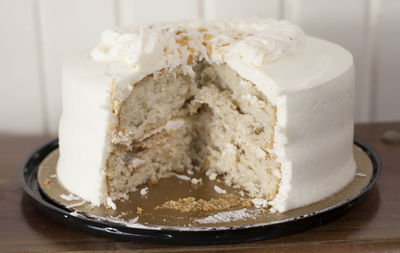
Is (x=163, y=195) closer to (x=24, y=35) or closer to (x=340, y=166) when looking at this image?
(x=340, y=166)

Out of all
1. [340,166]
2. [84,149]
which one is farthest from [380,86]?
[84,149]

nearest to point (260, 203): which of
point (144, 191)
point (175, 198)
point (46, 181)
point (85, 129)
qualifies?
point (175, 198)

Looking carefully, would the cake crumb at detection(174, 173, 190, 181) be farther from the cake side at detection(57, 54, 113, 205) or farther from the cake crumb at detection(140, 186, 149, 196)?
the cake side at detection(57, 54, 113, 205)

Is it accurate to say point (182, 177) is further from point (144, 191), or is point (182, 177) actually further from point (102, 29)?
point (102, 29)

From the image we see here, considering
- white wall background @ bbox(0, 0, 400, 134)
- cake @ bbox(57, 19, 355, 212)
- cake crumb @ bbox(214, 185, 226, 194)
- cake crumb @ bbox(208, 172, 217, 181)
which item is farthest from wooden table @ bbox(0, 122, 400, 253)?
white wall background @ bbox(0, 0, 400, 134)

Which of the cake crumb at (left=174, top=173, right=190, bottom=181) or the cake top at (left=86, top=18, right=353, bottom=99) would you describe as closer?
the cake top at (left=86, top=18, right=353, bottom=99)
